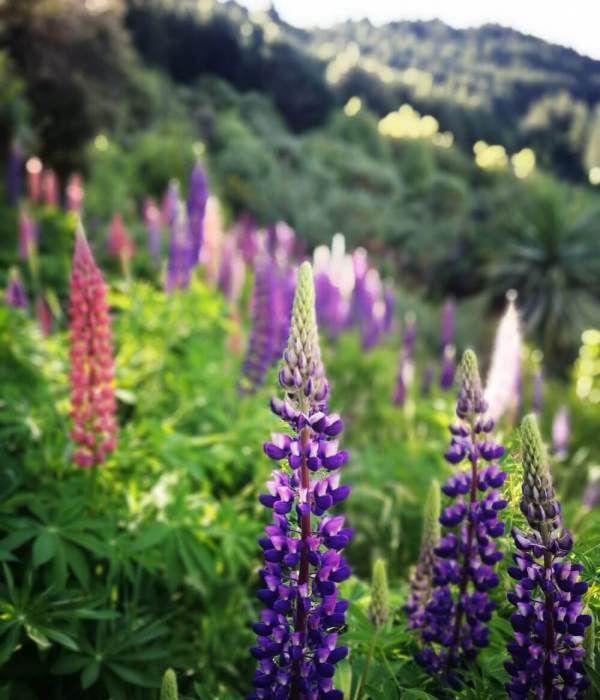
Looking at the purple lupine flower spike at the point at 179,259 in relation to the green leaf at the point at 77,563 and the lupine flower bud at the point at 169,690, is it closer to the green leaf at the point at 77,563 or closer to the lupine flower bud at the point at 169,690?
the green leaf at the point at 77,563

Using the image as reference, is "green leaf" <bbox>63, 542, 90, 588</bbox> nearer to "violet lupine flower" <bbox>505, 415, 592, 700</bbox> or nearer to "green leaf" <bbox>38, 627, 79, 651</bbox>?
"green leaf" <bbox>38, 627, 79, 651</bbox>

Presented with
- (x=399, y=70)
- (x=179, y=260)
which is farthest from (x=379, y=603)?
(x=399, y=70)

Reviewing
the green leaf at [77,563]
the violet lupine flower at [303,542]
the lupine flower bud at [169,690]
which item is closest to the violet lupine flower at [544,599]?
the violet lupine flower at [303,542]

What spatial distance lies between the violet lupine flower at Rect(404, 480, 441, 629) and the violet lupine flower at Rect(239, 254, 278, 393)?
1.85 m

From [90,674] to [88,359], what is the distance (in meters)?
1.07

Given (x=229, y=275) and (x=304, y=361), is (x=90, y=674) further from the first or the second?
(x=229, y=275)

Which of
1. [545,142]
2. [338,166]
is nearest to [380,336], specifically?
[338,166]

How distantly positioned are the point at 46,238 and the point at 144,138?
788cm

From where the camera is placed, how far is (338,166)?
2022cm

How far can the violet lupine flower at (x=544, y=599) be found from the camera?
1.32 m

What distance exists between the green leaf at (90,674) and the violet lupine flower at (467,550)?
0.91m

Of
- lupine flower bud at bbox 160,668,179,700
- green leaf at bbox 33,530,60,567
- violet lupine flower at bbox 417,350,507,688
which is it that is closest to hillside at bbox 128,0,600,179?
violet lupine flower at bbox 417,350,507,688

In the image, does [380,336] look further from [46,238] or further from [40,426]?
[40,426]

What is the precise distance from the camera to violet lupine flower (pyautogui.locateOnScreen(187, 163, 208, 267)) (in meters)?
4.60
